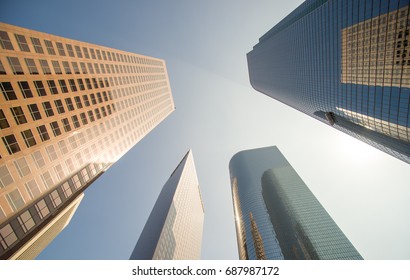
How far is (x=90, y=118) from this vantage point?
60.8 metres

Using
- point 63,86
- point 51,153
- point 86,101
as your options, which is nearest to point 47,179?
point 51,153

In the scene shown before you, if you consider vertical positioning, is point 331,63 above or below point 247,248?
above

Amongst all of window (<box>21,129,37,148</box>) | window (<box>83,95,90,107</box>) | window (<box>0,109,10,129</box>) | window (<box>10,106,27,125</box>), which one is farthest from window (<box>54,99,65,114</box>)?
window (<box>0,109,10,129</box>)

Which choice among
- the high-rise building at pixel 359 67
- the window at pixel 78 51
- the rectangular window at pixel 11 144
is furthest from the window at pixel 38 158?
the high-rise building at pixel 359 67

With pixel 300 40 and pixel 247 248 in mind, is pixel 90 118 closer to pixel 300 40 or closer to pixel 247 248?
pixel 300 40

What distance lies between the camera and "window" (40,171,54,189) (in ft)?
143

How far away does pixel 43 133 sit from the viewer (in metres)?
44.4

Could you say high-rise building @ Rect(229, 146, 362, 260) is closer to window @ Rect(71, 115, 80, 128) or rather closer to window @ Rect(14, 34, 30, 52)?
window @ Rect(71, 115, 80, 128)

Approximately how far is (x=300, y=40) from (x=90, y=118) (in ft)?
369

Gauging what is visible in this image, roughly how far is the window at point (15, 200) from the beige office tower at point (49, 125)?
0.15 metres

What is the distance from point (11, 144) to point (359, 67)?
97.1 meters

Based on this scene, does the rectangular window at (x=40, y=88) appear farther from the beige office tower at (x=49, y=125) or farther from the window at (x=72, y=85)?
the window at (x=72, y=85)

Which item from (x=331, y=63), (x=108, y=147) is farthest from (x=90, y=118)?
(x=331, y=63)

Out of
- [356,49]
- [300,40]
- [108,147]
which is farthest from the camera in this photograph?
[300,40]
